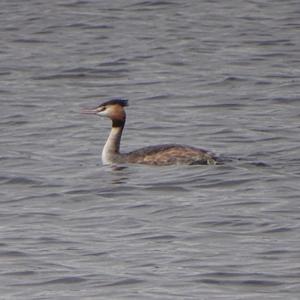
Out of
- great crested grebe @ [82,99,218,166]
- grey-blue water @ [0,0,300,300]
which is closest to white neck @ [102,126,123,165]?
great crested grebe @ [82,99,218,166]

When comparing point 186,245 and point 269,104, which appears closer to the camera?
point 186,245

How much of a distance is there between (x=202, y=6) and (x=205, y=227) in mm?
14415

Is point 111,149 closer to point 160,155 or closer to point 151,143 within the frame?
point 160,155

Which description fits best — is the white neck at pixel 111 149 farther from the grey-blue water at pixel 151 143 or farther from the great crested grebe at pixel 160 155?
the grey-blue water at pixel 151 143

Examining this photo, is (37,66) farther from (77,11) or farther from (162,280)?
(162,280)

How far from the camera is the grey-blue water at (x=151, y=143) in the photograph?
10961 mm

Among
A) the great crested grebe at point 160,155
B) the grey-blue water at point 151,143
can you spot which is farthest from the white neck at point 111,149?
the grey-blue water at point 151,143

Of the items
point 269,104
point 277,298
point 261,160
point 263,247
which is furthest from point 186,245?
point 269,104

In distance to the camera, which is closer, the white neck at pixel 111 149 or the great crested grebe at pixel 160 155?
the great crested grebe at pixel 160 155

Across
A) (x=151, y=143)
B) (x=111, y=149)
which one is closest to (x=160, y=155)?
(x=111, y=149)

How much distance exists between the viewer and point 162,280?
10.7m

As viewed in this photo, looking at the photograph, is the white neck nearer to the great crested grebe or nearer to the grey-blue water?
the great crested grebe

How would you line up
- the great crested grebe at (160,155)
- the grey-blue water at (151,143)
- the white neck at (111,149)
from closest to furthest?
the grey-blue water at (151,143), the great crested grebe at (160,155), the white neck at (111,149)

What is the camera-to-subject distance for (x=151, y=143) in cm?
1716
